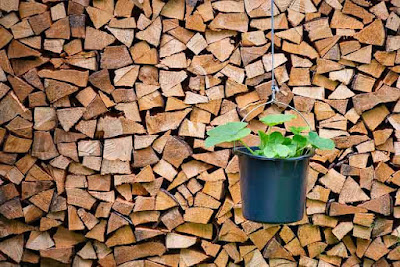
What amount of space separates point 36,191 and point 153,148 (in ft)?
1.90

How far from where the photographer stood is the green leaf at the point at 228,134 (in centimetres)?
199

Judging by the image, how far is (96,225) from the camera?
9.75ft

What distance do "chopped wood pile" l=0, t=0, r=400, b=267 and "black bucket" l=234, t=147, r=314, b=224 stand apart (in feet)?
2.60

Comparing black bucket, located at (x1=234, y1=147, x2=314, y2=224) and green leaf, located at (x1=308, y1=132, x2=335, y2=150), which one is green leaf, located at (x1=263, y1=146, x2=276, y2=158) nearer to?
black bucket, located at (x1=234, y1=147, x2=314, y2=224)

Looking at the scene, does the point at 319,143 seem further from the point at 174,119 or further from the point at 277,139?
the point at 174,119

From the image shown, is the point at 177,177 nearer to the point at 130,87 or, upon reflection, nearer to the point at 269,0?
the point at 130,87

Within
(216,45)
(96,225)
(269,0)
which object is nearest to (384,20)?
(269,0)

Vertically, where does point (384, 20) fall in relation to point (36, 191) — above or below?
above

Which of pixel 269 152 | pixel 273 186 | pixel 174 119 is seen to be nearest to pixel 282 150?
pixel 269 152

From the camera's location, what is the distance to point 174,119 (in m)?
2.90

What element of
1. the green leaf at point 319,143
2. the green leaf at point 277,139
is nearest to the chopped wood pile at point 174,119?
the green leaf at point 277,139

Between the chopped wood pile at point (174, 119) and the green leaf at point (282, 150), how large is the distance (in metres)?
0.87

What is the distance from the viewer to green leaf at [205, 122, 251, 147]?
1994mm

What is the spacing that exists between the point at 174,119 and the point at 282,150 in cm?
96
